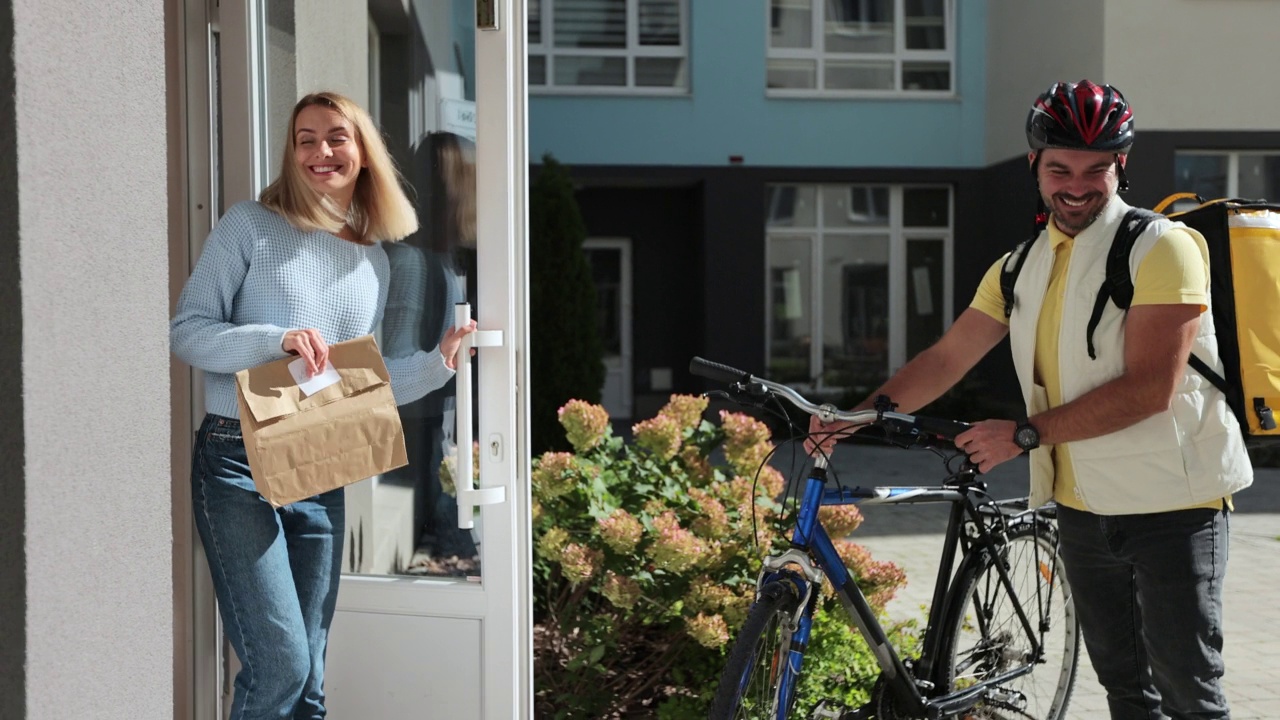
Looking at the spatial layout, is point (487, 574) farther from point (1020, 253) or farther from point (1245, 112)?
point (1245, 112)

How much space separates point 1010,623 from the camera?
149 inches

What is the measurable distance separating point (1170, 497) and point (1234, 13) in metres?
12.8

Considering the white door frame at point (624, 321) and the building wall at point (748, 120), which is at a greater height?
the building wall at point (748, 120)

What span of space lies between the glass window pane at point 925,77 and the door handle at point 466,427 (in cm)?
1423

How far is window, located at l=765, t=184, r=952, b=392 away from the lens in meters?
16.5

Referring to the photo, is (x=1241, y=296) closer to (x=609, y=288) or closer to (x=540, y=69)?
(x=540, y=69)

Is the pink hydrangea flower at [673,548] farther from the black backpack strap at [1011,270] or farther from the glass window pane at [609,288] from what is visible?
the glass window pane at [609,288]

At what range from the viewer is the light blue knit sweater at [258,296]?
2580mm

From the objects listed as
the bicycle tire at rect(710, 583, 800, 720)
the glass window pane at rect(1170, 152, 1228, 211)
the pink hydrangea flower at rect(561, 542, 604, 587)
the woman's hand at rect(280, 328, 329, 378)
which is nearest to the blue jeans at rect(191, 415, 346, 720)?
the woman's hand at rect(280, 328, 329, 378)

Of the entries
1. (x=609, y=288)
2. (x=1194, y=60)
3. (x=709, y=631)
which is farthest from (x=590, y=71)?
(x=709, y=631)

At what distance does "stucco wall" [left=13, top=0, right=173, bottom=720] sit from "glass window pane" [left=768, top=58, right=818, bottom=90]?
14.7 m

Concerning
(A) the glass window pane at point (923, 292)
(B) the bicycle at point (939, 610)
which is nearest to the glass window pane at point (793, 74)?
(A) the glass window pane at point (923, 292)

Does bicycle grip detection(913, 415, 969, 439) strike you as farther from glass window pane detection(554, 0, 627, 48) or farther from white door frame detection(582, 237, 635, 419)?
white door frame detection(582, 237, 635, 419)

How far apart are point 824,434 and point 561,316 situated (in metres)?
9.03
